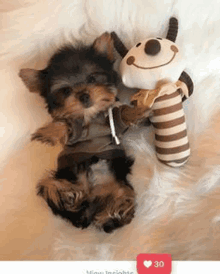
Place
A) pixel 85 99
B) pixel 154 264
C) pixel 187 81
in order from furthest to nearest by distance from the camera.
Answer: pixel 187 81 → pixel 85 99 → pixel 154 264

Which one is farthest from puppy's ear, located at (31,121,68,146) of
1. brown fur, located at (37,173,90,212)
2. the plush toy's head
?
the plush toy's head

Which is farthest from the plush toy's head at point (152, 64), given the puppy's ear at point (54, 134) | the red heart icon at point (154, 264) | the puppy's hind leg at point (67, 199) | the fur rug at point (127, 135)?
the red heart icon at point (154, 264)

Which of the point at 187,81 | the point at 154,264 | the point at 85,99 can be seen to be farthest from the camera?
the point at 187,81

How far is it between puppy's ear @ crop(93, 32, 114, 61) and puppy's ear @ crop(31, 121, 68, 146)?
0.77 feet

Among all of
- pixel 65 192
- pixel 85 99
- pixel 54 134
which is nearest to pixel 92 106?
pixel 85 99

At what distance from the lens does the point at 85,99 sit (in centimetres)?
84

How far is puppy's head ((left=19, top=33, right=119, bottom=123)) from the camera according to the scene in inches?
33.7

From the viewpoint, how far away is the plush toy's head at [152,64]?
0.86m

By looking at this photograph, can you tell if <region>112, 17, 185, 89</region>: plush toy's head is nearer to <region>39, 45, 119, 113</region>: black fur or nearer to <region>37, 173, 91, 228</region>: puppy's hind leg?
<region>39, 45, 119, 113</region>: black fur

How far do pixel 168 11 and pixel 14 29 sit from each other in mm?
484

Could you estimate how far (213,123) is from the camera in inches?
38.0

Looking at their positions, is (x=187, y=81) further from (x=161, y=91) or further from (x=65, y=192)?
(x=65, y=192)

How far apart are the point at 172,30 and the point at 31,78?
0.44 m

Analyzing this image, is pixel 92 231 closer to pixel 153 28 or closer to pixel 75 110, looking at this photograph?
pixel 75 110
